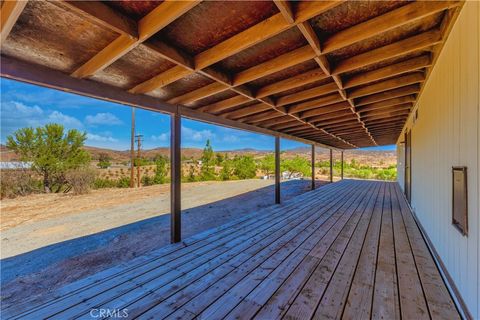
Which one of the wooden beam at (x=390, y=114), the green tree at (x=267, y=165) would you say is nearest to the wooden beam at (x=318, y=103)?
the wooden beam at (x=390, y=114)

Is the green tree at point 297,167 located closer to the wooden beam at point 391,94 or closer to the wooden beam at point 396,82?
the wooden beam at point 391,94

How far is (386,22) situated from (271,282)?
2401 mm

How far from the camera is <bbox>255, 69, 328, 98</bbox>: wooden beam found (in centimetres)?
240

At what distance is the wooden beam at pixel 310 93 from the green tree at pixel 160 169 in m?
14.6

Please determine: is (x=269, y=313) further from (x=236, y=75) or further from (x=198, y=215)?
(x=198, y=215)

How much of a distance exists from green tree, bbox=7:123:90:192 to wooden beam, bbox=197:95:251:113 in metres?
10.4

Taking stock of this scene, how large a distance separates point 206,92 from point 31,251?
15.0 ft

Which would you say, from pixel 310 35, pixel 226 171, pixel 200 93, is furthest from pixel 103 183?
pixel 310 35

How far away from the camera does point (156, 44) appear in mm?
1680

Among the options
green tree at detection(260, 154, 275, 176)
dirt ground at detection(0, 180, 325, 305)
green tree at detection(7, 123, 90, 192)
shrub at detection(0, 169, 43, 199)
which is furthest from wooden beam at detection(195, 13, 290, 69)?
green tree at detection(260, 154, 275, 176)

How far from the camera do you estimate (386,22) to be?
1505mm

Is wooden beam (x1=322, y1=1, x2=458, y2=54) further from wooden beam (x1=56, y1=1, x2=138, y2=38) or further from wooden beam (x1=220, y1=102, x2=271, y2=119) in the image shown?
wooden beam (x1=220, y1=102, x2=271, y2=119)

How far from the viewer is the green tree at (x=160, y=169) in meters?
15.9

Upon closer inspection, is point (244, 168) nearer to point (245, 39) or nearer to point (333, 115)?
point (333, 115)
